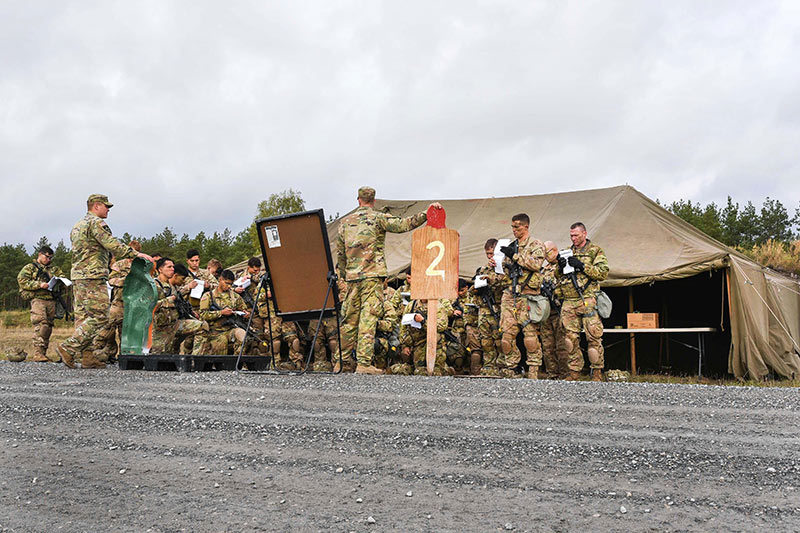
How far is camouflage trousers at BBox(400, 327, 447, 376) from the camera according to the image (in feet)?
31.3

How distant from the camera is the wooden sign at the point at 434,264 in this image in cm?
739

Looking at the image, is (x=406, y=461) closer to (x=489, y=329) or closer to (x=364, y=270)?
(x=364, y=270)

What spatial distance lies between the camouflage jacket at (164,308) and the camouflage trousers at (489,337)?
4645mm

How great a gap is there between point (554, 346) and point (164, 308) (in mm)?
5749

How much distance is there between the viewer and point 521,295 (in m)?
8.33

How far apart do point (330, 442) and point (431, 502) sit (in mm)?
1088

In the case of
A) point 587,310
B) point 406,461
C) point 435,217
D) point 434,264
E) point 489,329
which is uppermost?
point 435,217

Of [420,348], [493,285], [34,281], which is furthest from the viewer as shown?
[34,281]

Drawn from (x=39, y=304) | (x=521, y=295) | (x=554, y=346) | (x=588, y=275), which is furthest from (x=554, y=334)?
(x=39, y=304)

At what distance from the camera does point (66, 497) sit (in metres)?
3.06

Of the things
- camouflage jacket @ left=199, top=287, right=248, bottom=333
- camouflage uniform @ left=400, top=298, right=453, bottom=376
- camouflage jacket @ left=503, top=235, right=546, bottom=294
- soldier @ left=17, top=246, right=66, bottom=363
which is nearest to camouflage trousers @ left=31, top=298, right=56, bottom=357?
soldier @ left=17, top=246, right=66, bottom=363

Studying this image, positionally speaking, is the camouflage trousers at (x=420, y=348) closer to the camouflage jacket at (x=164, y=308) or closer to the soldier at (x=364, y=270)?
the soldier at (x=364, y=270)

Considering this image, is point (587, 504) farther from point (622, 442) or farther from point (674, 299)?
point (674, 299)

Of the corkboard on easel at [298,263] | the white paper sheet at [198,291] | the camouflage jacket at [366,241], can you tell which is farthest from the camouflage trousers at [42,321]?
the camouflage jacket at [366,241]
